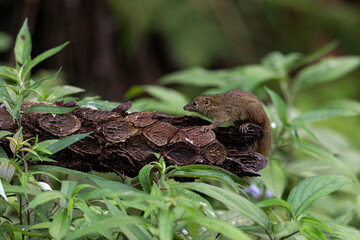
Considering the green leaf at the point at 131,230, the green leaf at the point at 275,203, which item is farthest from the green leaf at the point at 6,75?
the green leaf at the point at 275,203

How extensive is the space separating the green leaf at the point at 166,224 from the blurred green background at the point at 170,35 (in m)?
4.00

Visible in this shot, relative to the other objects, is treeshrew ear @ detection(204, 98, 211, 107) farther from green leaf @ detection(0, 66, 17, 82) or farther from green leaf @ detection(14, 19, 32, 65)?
green leaf @ detection(0, 66, 17, 82)

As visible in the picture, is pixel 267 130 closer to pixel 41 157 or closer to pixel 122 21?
pixel 41 157

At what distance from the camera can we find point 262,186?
2.59 m

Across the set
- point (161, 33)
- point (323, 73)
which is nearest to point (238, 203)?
point (323, 73)

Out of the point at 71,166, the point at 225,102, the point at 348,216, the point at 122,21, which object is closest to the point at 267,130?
the point at 225,102

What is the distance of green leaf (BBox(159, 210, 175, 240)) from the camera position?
1.11m

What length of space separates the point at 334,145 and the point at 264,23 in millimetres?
3688

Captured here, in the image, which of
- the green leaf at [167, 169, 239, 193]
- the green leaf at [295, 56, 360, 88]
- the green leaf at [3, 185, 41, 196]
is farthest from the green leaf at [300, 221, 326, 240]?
the green leaf at [295, 56, 360, 88]

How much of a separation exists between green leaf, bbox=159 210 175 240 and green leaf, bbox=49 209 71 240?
0.87 feet

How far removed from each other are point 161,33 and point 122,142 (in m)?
4.89

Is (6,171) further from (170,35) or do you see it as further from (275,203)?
(170,35)

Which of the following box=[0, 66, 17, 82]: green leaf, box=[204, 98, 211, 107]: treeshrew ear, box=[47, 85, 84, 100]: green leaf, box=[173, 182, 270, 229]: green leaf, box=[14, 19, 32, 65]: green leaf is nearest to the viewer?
box=[173, 182, 270, 229]: green leaf

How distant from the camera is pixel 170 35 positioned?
630cm
